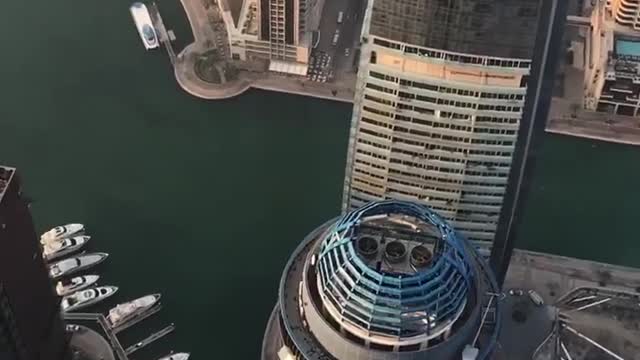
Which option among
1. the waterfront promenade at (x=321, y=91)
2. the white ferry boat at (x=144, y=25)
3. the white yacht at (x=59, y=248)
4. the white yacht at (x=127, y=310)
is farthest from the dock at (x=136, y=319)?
the white ferry boat at (x=144, y=25)

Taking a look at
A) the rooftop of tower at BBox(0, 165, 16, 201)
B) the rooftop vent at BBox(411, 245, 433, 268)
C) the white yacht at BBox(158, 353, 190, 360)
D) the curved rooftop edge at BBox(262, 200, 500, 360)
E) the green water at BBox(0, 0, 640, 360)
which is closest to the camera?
the curved rooftop edge at BBox(262, 200, 500, 360)

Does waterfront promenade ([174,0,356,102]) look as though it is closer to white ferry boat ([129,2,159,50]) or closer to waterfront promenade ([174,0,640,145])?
waterfront promenade ([174,0,640,145])

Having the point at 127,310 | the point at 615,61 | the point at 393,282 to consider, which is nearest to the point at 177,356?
the point at 127,310

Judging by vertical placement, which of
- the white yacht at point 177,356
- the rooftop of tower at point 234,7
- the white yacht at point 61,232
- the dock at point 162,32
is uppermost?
the rooftop of tower at point 234,7

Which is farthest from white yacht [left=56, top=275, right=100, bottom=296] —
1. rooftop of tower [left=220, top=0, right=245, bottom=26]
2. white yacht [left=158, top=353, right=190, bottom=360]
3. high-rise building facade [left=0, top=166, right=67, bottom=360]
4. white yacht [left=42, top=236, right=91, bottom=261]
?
rooftop of tower [left=220, top=0, right=245, bottom=26]

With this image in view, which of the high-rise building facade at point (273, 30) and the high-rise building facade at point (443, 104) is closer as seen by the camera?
the high-rise building facade at point (443, 104)

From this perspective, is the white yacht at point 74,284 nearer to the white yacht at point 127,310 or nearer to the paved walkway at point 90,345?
the paved walkway at point 90,345

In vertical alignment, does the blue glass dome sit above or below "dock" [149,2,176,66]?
below
